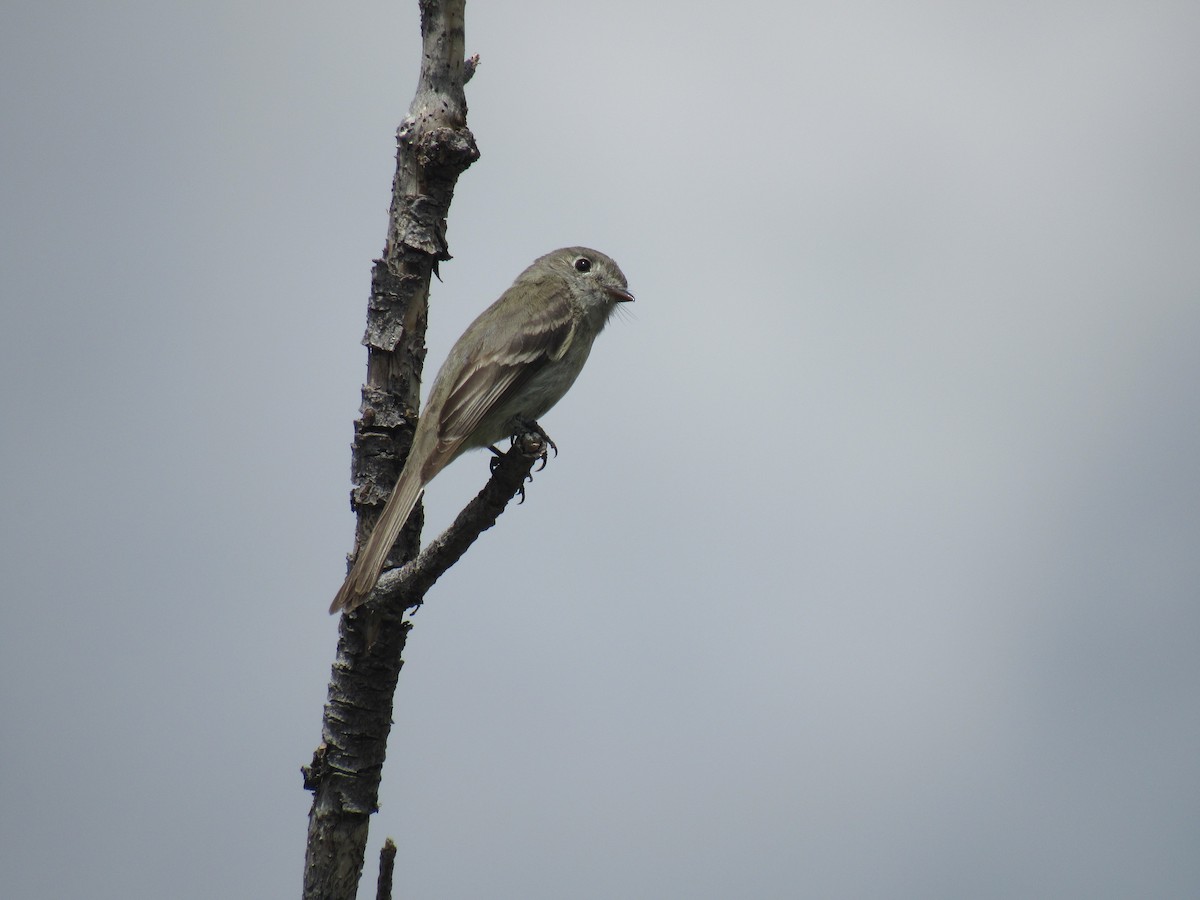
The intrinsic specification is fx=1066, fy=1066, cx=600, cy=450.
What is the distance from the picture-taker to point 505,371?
6402 millimetres

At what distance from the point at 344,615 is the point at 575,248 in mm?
3986

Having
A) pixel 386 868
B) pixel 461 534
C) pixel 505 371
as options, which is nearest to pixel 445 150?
pixel 505 371

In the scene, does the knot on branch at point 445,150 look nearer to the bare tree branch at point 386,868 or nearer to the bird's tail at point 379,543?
the bird's tail at point 379,543

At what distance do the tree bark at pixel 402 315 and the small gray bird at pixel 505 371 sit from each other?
0.20 m

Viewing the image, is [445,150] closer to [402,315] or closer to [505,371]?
[402,315]

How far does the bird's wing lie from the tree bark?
1.22ft

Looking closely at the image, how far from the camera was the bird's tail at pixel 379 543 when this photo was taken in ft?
15.9

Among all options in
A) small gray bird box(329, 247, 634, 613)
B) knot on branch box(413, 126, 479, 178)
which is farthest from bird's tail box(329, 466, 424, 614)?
knot on branch box(413, 126, 479, 178)

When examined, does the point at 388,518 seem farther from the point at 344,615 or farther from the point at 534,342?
the point at 534,342

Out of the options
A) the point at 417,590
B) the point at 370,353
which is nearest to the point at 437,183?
the point at 370,353

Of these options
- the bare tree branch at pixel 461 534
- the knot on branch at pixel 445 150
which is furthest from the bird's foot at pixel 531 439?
the knot on branch at pixel 445 150

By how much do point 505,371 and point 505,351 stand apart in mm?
176

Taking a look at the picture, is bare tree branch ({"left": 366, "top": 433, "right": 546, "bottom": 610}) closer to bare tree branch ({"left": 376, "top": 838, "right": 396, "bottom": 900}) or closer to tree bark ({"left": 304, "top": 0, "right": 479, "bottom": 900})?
tree bark ({"left": 304, "top": 0, "right": 479, "bottom": 900})

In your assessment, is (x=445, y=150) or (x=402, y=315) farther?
(x=402, y=315)
